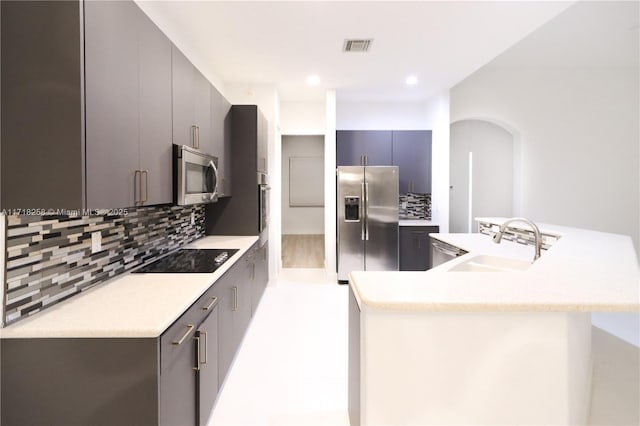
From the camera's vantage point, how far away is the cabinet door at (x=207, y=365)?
157 centimetres

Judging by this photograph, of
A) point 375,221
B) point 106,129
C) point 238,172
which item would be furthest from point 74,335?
point 375,221

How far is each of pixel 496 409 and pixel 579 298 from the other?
444 millimetres

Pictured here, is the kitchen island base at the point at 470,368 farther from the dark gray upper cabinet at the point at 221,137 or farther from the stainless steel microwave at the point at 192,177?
the dark gray upper cabinet at the point at 221,137

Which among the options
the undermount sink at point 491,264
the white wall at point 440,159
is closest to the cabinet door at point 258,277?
the undermount sink at point 491,264

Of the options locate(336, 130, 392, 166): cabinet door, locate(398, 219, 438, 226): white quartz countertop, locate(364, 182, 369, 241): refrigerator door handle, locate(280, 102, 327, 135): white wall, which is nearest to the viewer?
locate(364, 182, 369, 241): refrigerator door handle

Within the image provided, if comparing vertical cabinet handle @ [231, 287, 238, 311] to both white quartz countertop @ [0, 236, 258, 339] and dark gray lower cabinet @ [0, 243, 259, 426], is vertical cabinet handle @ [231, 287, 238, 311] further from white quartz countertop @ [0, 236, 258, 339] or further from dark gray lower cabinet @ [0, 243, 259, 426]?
dark gray lower cabinet @ [0, 243, 259, 426]

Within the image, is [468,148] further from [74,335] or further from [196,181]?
[74,335]

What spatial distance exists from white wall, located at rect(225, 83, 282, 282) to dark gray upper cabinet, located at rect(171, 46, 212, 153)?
1.76 metres

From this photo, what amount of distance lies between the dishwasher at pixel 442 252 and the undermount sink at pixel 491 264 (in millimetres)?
287

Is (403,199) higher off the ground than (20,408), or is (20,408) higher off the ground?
(403,199)

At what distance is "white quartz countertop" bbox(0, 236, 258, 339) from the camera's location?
44.9 inches

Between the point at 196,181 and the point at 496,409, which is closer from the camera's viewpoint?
the point at 496,409

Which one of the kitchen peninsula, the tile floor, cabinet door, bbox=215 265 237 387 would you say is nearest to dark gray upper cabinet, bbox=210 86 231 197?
cabinet door, bbox=215 265 237 387

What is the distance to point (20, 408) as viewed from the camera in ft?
3.71
